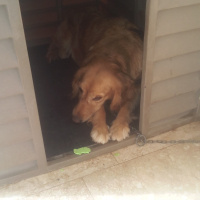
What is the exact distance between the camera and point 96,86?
2.09 m

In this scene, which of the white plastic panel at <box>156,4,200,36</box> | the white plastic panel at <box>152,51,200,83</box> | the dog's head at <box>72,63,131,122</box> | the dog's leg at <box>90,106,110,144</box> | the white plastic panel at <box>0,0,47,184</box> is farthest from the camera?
the dog's leg at <box>90,106,110,144</box>

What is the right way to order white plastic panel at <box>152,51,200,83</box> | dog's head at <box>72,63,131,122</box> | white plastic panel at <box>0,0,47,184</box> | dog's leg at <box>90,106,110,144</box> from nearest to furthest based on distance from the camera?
white plastic panel at <box>0,0,47,184</box>, white plastic panel at <box>152,51,200,83</box>, dog's head at <box>72,63,131,122</box>, dog's leg at <box>90,106,110,144</box>

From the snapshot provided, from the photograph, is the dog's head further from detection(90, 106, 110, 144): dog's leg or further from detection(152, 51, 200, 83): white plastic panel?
detection(152, 51, 200, 83): white plastic panel

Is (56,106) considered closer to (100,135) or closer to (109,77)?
(100,135)

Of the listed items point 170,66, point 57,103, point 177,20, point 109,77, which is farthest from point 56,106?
point 177,20

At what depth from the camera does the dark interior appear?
2289 mm

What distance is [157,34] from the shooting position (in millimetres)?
1732

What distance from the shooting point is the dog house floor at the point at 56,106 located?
229 cm

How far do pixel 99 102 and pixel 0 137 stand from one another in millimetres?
839

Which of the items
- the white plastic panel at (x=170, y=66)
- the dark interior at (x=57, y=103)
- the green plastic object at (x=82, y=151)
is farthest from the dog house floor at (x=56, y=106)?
the white plastic panel at (x=170, y=66)

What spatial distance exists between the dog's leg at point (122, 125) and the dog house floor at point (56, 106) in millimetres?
133

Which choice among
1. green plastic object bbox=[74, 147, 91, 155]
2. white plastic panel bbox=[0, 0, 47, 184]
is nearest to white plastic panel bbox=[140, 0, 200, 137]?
green plastic object bbox=[74, 147, 91, 155]

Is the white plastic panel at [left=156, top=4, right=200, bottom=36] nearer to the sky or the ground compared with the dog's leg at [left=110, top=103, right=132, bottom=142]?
→ nearer to the sky

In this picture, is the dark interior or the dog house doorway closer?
the dog house doorway
